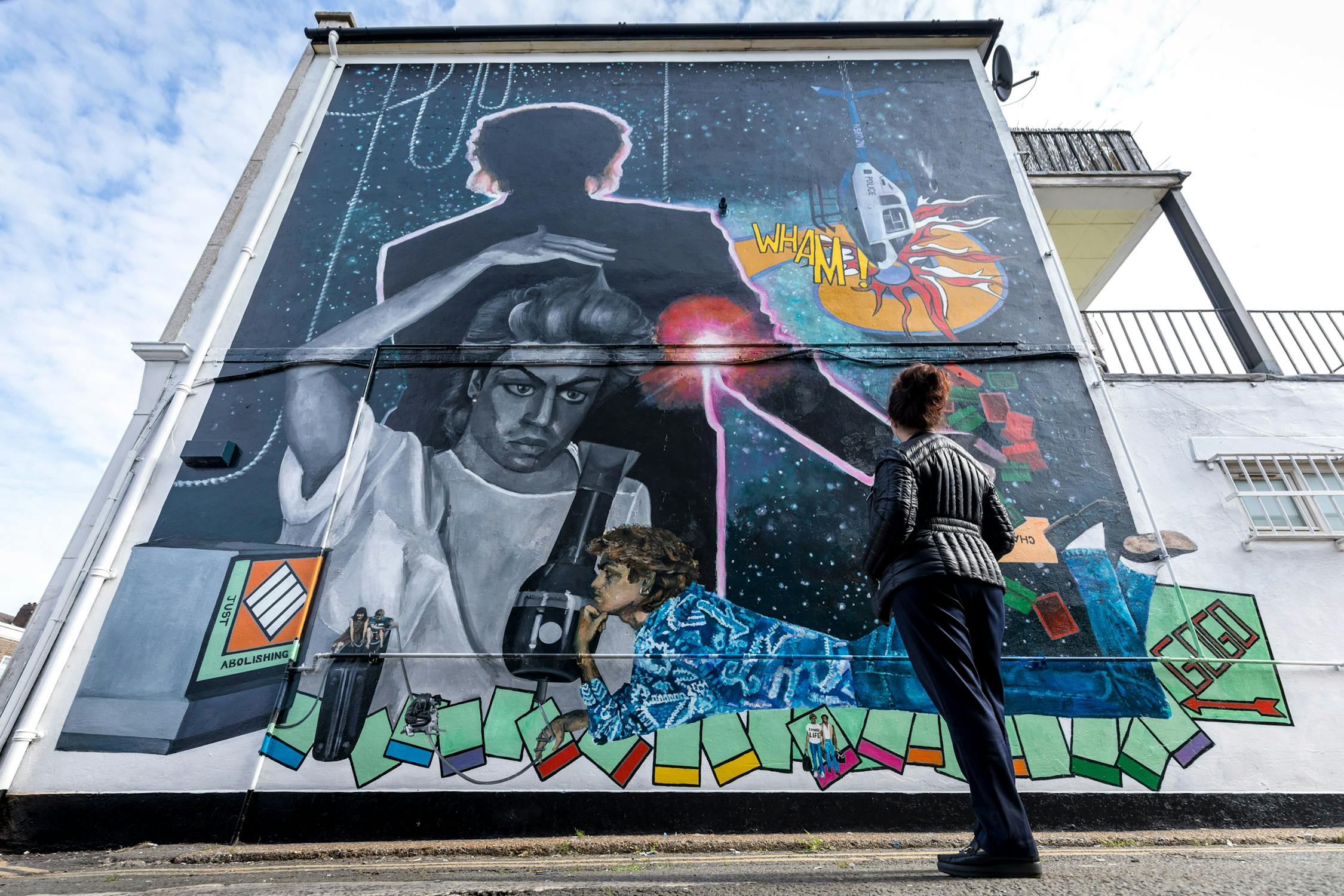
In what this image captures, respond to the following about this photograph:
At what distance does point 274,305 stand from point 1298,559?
327 inches

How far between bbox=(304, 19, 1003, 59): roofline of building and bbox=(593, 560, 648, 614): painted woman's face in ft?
19.7

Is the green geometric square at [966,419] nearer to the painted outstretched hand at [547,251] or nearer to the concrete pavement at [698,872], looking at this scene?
Result: the concrete pavement at [698,872]

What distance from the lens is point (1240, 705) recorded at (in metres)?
4.26

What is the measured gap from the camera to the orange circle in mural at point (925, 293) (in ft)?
18.6

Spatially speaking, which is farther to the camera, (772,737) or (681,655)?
(681,655)

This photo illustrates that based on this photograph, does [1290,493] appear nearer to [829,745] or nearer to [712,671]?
[829,745]

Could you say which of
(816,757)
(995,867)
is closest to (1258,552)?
(816,757)

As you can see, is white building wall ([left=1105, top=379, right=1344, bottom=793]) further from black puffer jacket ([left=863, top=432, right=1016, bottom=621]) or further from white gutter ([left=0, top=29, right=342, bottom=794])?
white gutter ([left=0, top=29, right=342, bottom=794])

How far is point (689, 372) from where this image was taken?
212 inches

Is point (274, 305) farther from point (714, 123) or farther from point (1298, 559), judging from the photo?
point (1298, 559)

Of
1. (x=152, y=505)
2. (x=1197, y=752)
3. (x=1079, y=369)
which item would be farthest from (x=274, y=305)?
(x=1197, y=752)

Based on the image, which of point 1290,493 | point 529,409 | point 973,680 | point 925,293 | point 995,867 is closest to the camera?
point 995,867

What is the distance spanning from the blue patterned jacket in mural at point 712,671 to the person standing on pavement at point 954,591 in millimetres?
1840

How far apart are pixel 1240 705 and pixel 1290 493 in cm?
177
